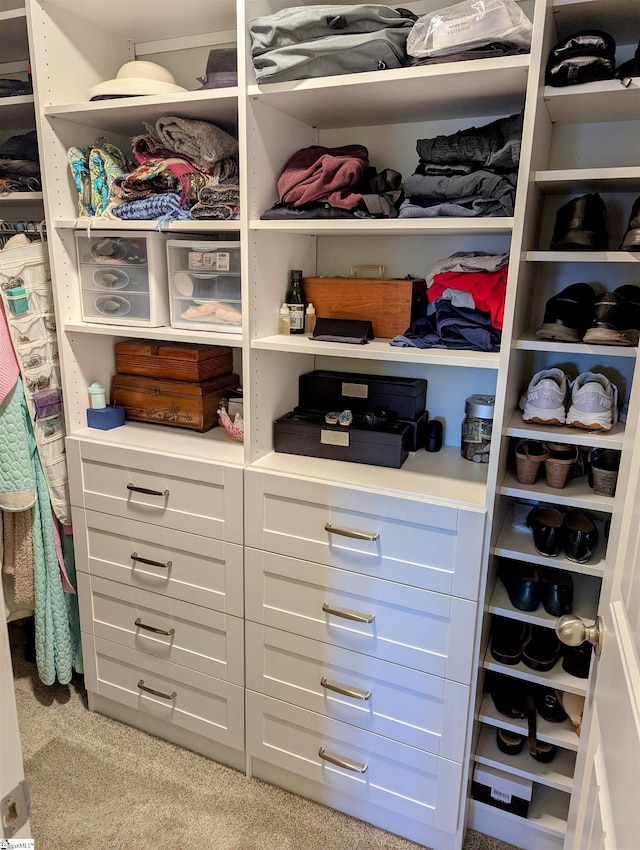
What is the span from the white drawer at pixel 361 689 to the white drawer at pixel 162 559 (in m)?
0.14

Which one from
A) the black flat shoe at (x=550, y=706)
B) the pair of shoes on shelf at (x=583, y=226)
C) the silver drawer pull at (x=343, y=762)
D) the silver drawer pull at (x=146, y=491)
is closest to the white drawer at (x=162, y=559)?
the silver drawer pull at (x=146, y=491)

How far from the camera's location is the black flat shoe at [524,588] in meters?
1.58

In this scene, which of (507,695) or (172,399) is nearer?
(507,695)

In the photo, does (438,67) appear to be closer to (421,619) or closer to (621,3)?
(621,3)

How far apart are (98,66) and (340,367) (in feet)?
3.96

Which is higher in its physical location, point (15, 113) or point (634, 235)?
point (15, 113)

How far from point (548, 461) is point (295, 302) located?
2.74 ft

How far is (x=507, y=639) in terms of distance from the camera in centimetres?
169

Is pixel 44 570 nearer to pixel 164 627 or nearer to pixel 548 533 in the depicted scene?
pixel 164 627

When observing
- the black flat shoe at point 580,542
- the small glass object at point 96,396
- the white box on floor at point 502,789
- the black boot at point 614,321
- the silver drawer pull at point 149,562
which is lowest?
the white box on floor at point 502,789

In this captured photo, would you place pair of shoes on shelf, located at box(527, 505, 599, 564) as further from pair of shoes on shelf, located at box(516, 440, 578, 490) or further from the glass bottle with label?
the glass bottle with label

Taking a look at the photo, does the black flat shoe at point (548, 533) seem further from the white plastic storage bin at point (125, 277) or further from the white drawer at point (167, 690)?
the white plastic storage bin at point (125, 277)

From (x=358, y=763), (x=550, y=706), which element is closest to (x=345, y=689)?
(x=358, y=763)

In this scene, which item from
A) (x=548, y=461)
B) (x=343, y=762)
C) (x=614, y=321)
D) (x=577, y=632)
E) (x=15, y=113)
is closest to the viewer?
(x=577, y=632)
